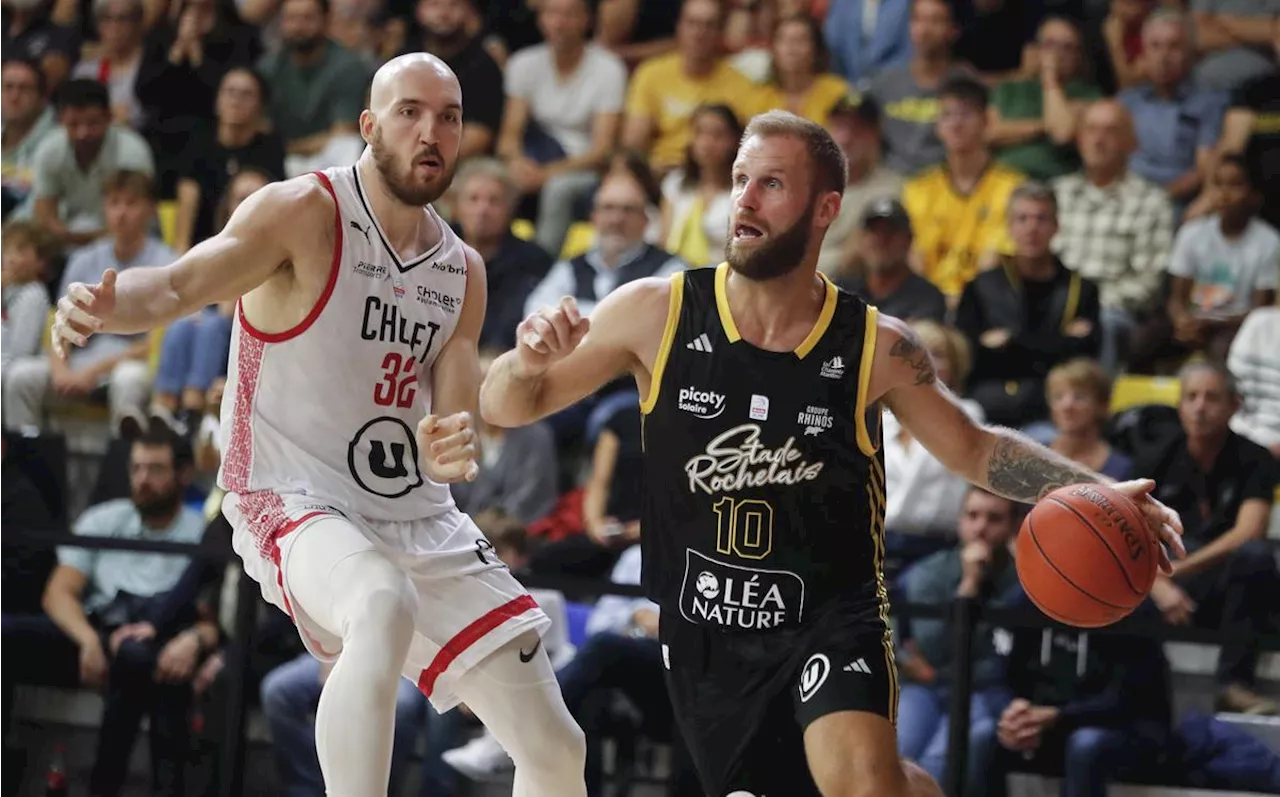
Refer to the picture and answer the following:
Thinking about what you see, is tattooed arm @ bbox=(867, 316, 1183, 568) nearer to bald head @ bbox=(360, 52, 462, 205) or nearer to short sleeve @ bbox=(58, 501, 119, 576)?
bald head @ bbox=(360, 52, 462, 205)

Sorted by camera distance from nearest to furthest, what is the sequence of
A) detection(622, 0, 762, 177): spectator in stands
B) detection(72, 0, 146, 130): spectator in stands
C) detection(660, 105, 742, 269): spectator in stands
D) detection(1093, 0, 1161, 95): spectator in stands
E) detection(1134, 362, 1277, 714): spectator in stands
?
1. detection(1134, 362, 1277, 714): spectator in stands
2. detection(660, 105, 742, 269): spectator in stands
3. detection(1093, 0, 1161, 95): spectator in stands
4. detection(622, 0, 762, 177): spectator in stands
5. detection(72, 0, 146, 130): spectator in stands

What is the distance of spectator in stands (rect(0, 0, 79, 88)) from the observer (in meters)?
11.5

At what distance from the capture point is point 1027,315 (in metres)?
8.45

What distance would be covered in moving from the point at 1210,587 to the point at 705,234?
335 cm

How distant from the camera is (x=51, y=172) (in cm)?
1062

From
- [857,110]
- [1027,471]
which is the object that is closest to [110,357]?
[857,110]

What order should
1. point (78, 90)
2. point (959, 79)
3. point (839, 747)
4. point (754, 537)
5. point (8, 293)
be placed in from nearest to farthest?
1. point (839, 747)
2. point (754, 537)
3. point (959, 79)
4. point (8, 293)
5. point (78, 90)

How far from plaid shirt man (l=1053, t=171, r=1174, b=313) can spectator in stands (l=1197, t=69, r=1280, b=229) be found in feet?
1.00

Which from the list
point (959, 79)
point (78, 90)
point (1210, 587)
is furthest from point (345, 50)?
point (1210, 587)

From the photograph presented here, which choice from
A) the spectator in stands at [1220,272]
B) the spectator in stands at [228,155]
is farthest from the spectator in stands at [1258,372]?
the spectator in stands at [228,155]

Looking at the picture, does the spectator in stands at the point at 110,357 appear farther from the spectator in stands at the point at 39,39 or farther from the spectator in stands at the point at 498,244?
the spectator in stands at the point at 39,39

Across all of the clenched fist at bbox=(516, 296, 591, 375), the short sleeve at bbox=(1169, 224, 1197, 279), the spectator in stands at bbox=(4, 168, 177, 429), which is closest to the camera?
the clenched fist at bbox=(516, 296, 591, 375)

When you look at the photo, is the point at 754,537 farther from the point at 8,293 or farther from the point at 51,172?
the point at 51,172

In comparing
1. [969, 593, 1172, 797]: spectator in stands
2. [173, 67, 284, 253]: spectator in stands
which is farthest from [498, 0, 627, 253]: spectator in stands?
[969, 593, 1172, 797]: spectator in stands
